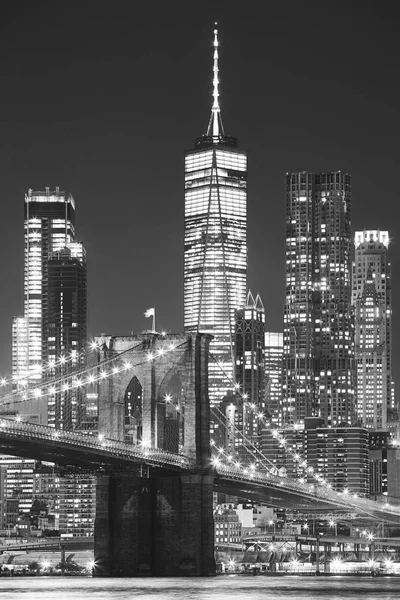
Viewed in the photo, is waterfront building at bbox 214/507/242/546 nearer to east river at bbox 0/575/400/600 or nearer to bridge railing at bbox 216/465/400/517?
bridge railing at bbox 216/465/400/517

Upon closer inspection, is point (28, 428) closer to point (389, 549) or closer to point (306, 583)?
point (306, 583)

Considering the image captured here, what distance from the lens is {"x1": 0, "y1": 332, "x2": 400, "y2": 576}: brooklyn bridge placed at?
3625 inches

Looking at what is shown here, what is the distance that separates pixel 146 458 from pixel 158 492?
3678 mm

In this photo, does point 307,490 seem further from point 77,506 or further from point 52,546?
point 77,506

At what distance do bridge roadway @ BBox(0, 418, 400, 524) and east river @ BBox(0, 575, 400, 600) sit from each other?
249 inches

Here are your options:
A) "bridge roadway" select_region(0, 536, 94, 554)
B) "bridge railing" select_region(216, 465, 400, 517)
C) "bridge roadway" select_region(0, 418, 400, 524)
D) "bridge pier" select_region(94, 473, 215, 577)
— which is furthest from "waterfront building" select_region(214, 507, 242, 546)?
"bridge pier" select_region(94, 473, 215, 577)

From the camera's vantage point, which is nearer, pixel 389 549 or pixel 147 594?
pixel 147 594

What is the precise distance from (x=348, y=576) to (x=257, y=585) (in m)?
17.1

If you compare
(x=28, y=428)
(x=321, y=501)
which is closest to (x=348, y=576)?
(x=321, y=501)

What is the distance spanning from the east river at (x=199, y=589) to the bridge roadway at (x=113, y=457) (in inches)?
249

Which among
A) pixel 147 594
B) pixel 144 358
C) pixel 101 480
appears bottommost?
pixel 147 594

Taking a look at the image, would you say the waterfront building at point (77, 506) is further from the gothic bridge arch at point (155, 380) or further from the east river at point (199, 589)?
the east river at point (199, 589)

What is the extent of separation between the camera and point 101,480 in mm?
97375

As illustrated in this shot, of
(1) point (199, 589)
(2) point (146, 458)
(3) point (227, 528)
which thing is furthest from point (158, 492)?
(3) point (227, 528)
